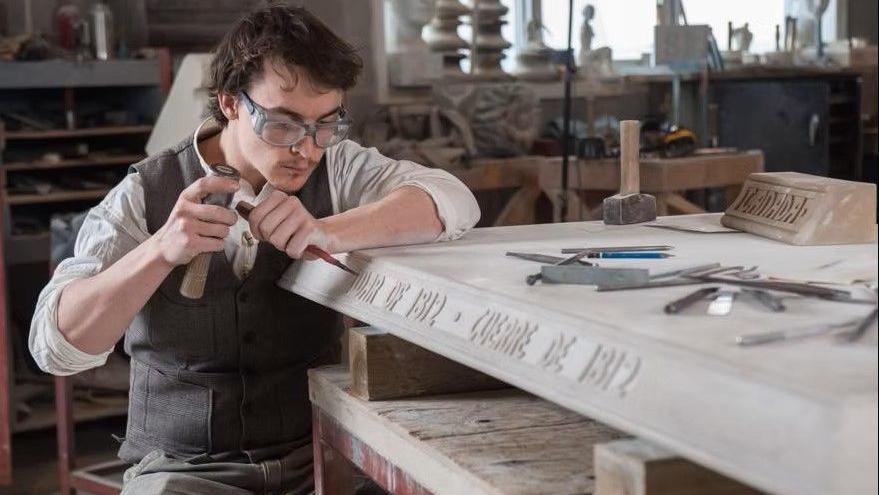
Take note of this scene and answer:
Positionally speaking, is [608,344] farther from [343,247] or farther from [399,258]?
[343,247]

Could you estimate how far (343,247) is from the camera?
2164mm

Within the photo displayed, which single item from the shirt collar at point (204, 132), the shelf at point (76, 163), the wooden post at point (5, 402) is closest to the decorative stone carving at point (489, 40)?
the shelf at point (76, 163)

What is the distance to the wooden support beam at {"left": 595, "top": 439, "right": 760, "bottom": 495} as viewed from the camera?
1306 millimetres

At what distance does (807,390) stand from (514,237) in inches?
48.6

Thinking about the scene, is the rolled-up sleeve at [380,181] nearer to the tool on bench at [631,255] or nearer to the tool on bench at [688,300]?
the tool on bench at [631,255]

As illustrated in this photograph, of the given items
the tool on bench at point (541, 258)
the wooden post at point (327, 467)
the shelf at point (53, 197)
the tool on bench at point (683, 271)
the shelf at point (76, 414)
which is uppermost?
the tool on bench at point (683, 271)

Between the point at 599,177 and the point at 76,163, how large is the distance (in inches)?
87.5

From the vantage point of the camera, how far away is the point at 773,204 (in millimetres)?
2148

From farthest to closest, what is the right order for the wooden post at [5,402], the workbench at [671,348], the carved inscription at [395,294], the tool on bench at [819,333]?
the wooden post at [5,402] → the carved inscription at [395,294] → the tool on bench at [819,333] → the workbench at [671,348]

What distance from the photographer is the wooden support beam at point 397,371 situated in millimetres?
2023

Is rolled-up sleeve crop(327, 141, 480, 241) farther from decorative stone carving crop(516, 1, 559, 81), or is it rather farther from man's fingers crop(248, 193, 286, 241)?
decorative stone carving crop(516, 1, 559, 81)

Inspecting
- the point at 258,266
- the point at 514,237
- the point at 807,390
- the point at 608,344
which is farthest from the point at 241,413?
the point at 807,390

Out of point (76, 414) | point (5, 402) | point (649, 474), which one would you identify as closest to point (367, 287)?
point (649, 474)

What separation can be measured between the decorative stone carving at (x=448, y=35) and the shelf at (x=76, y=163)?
1987 mm
